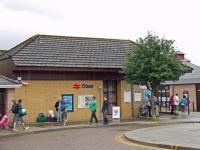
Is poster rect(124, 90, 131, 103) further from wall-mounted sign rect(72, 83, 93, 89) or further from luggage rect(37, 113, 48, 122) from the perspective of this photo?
luggage rect(37, 113, 48, 122)

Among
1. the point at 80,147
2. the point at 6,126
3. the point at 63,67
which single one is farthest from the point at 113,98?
the point at 80,147

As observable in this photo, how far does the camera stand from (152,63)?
102 feet

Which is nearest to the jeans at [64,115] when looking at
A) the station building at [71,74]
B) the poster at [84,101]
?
the station building at [71,74]

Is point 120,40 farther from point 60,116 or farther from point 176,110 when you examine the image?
point 60,116

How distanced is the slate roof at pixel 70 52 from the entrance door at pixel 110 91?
159 centimetres

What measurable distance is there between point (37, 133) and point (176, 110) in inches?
650

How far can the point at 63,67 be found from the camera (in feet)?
106

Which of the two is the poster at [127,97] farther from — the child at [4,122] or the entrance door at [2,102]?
the child at [4,122]

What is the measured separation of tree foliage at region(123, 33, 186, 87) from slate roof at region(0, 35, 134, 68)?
2.83m

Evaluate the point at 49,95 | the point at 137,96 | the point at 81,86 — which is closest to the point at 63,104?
the point at 49,95

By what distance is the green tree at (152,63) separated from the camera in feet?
103

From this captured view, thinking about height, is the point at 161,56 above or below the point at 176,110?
above

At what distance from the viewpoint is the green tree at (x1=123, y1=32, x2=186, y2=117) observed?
103 feet

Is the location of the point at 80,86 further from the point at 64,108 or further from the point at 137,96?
the point at 137,96
